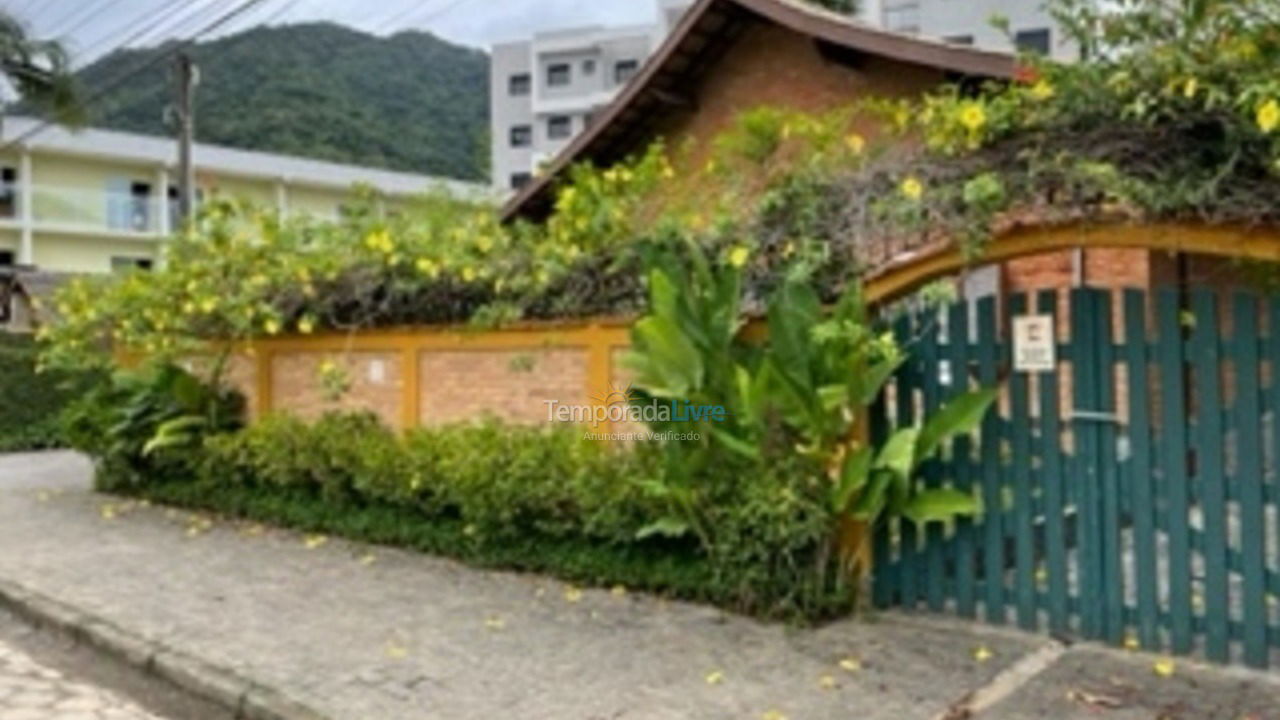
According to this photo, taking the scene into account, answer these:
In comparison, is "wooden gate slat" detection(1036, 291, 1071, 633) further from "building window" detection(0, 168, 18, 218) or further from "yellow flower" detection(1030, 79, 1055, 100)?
"building window" detection(0, 168, 18, 218)

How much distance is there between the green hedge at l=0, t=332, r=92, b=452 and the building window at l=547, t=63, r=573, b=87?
4954 centimetres

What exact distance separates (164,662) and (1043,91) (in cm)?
563

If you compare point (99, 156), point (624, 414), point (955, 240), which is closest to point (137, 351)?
point (624, 414)

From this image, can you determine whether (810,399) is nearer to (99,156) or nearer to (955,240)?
(955,240)

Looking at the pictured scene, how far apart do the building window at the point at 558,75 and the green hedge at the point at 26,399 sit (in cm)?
4954

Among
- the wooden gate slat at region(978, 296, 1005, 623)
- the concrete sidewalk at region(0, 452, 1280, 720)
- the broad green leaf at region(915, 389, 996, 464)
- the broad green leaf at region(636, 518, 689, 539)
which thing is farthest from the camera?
the broad green leaf at region(636, 518, 689, 539)

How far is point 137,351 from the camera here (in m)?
12.6

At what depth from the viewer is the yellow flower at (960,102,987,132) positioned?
19.0 ft

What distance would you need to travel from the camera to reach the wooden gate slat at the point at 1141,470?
5.76 m

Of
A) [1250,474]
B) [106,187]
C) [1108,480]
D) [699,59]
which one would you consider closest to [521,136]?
[106,187]

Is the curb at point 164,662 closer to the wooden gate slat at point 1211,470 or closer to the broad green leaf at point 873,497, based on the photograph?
the broad green leaf at point 873,497

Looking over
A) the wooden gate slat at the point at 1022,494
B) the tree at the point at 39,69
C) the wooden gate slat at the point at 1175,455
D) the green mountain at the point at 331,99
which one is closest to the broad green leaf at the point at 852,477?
the wooden gate slat at the point at 1022,494

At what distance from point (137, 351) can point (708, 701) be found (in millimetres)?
9580

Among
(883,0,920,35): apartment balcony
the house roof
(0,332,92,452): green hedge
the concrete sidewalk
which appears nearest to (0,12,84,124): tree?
(0,332,92,452): green hedge
